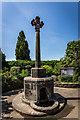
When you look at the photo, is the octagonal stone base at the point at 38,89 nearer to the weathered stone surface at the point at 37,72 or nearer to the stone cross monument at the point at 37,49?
the weathered stone surface at the point at 37,72

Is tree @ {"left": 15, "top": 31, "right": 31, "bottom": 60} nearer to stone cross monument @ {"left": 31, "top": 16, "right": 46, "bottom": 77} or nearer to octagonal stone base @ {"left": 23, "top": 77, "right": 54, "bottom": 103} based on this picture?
stone cross monument @ {"left": 31, "top": 16, "right": 46, "bottom": 77}

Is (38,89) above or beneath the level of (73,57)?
beneath

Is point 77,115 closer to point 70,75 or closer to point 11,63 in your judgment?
point 70,75

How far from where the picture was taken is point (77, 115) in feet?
16.0

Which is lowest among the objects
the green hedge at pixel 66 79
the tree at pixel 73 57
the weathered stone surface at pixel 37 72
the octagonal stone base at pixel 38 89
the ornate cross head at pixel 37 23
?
the green hedge at pixel 66 79

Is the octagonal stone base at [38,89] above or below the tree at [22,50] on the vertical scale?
below

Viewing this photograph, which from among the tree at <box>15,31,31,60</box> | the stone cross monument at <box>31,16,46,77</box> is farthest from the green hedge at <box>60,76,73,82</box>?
the tree at <box>15,31,31,60</box>

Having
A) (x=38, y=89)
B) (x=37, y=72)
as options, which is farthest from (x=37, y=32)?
(x=38, y=89)

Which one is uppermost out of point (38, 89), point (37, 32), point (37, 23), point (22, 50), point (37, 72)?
point (22, 50)

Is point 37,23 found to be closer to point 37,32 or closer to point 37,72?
point 37,32

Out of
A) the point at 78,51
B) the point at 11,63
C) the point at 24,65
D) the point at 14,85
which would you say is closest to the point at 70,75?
the point at 78,51

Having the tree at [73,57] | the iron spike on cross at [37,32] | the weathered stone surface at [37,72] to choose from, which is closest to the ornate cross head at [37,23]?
the iron spike on cross at [37,32]

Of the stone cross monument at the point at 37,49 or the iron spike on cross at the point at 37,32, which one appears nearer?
the stone cross monument at the point at 37,49

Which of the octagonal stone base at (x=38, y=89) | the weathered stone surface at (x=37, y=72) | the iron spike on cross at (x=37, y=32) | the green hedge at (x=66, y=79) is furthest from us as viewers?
the green hedge at (x=66, y=79)
